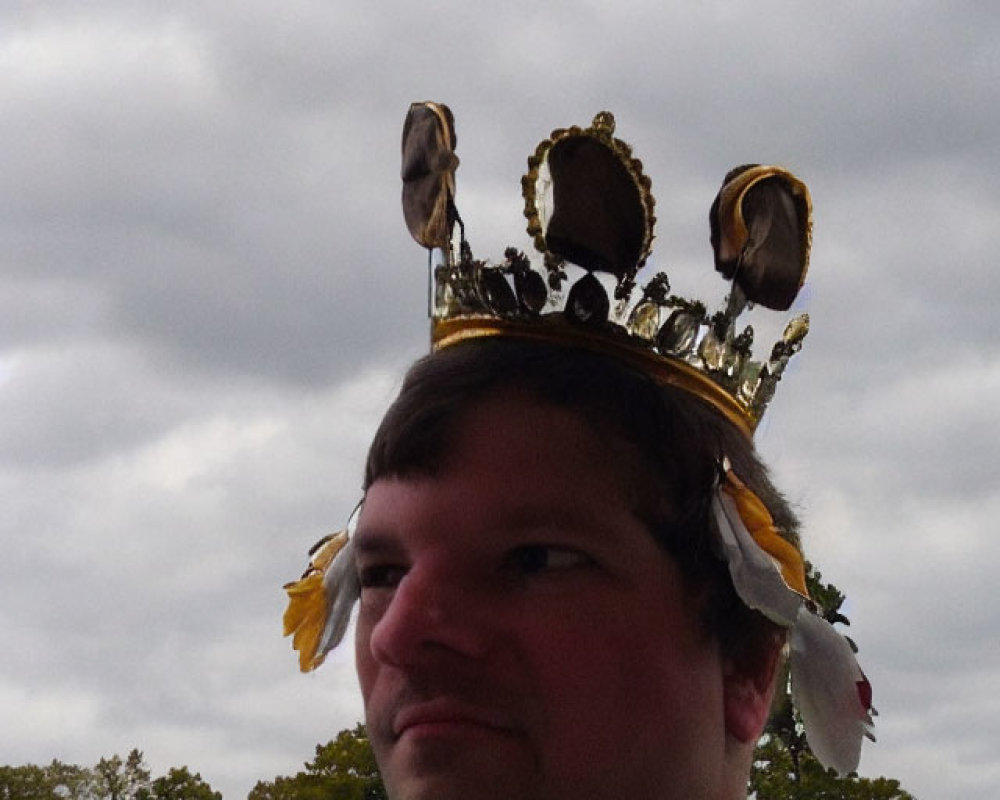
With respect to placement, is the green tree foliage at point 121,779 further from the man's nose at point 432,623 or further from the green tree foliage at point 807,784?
the man's nose at point 432,623

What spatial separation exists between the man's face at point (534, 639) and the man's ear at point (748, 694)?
10cm

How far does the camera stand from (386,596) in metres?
3.76

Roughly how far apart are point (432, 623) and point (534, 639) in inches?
8.6

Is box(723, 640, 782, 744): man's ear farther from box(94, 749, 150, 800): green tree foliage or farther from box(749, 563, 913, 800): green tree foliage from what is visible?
box(94, 749, 150, 800): green tree foliage

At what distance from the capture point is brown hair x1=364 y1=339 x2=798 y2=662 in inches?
146

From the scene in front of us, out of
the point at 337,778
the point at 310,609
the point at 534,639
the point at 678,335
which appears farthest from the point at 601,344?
the point at 337,778

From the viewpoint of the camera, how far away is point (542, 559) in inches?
139

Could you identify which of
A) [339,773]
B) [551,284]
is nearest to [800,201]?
[551,284]

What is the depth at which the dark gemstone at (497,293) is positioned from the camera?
161 inches

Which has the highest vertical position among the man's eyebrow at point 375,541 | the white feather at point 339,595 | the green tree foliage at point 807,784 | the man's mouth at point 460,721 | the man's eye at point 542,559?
the green tree foliage at point 807,784

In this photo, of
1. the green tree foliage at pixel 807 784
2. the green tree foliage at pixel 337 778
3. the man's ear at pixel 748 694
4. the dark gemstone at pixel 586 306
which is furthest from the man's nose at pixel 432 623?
the green tree foliage at pixel 337 778

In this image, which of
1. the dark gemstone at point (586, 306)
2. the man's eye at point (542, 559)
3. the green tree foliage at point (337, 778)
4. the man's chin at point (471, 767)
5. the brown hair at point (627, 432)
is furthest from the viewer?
the green tree foliage at point (337, 778)

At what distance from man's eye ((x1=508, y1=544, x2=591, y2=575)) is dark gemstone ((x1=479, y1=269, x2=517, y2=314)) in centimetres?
78

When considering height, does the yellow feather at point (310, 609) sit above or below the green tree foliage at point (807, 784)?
below
